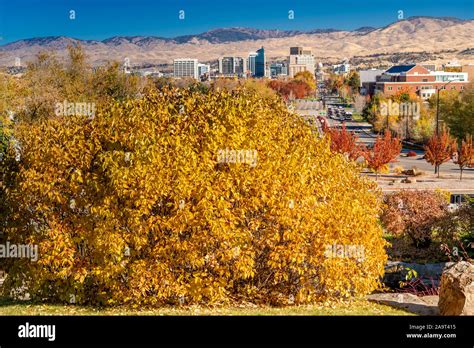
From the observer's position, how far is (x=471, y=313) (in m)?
15.4

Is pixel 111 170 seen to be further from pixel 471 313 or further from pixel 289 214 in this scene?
pixel 471 313

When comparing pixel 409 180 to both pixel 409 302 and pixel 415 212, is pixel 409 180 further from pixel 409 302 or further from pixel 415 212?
pixel 409 302

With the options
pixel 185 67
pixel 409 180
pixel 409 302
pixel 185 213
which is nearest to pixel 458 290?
pixel 409 302

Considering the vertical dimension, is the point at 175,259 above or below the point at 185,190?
below

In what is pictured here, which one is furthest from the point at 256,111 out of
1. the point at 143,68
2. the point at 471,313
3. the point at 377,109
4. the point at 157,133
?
the point at 143,68

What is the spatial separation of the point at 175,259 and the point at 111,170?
2507 mm

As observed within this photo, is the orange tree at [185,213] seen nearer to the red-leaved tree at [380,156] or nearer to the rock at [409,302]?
the rock at [409,302]

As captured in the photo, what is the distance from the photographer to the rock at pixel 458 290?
1555cm

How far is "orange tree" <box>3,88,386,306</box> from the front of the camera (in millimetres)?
15719

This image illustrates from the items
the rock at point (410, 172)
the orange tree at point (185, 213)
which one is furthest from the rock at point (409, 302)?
the rock at point (410, 172)

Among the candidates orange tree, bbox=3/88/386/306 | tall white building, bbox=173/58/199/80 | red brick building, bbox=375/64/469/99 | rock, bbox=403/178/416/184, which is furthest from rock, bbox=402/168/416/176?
tall white building, bbox=173/58/199/80

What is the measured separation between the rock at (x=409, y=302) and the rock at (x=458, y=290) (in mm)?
667

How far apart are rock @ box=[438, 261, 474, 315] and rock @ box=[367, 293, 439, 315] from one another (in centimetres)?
67

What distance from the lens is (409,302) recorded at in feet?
60.1
